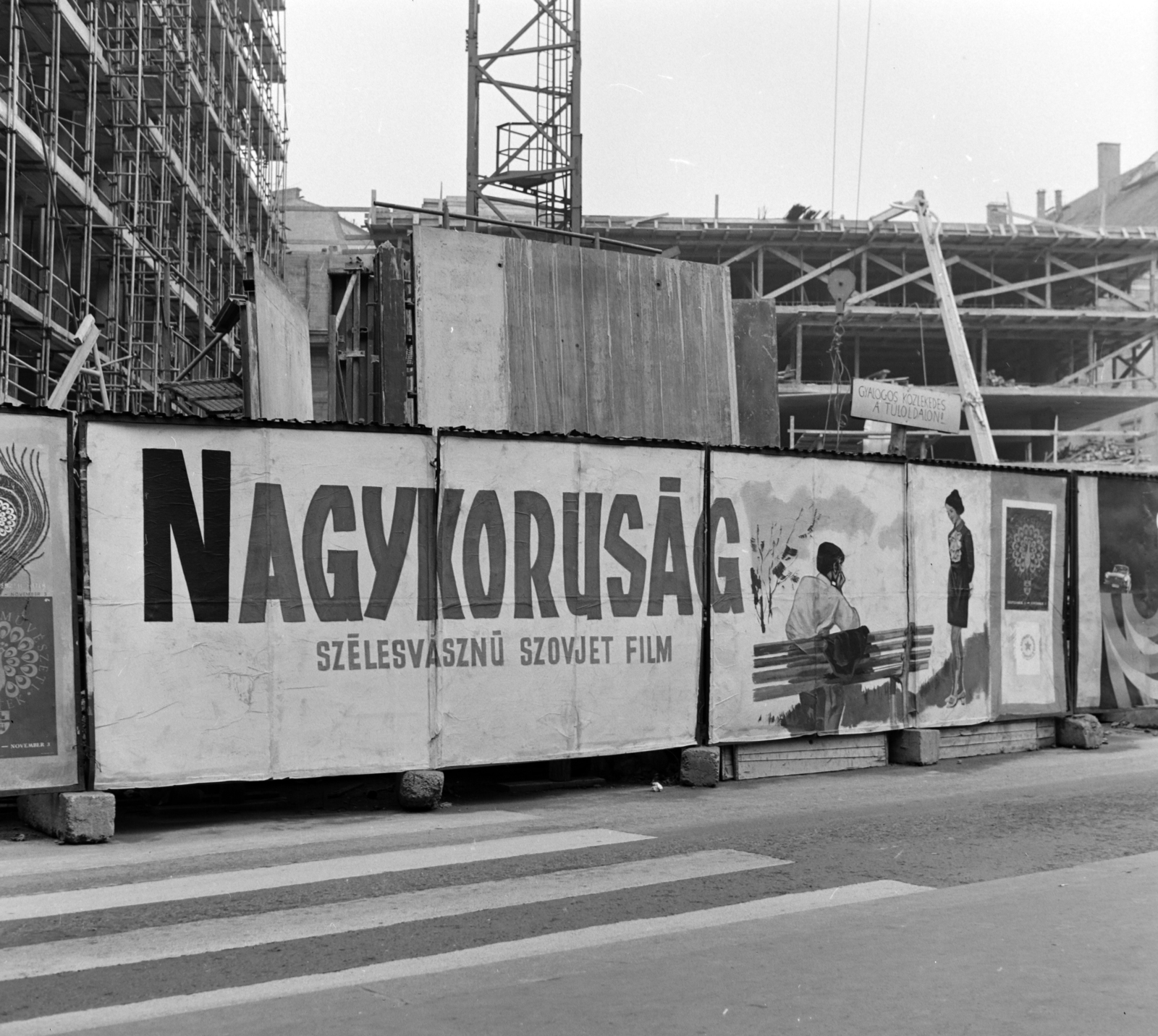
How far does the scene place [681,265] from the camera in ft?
53.5

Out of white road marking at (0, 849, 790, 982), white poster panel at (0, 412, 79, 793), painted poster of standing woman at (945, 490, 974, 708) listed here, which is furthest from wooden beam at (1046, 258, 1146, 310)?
white poster panel at (0, 412, 79, 793)

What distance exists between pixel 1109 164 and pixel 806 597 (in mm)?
74610

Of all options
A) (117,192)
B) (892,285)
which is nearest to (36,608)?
(117,192)

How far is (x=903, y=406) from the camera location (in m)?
14.4

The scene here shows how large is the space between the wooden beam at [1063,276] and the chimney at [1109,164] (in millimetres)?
20267

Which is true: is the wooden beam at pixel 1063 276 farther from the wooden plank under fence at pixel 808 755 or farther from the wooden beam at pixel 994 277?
the wooden plank under fence at pixel 808 755

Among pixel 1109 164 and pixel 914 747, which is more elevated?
pixel 1109 164

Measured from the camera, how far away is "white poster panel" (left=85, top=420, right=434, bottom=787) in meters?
8.56

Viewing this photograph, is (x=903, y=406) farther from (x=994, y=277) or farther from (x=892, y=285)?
(x=994, y=277)

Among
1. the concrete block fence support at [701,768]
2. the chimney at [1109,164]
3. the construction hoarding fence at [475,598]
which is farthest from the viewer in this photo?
the chimney at [1109,164]

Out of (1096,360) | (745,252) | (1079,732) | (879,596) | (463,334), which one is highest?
(745,252)

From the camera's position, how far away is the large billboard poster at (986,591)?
40.6ft

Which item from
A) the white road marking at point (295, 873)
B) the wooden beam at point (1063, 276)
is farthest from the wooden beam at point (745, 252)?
the white road marking at point (295, 873)

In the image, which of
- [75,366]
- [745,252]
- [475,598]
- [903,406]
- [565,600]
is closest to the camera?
[475,598]
